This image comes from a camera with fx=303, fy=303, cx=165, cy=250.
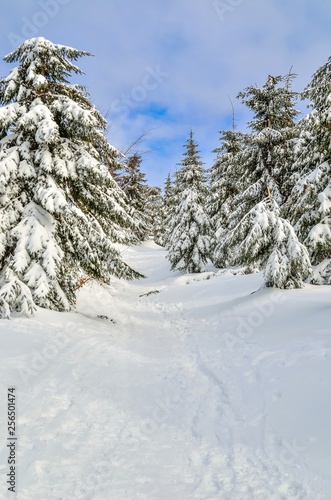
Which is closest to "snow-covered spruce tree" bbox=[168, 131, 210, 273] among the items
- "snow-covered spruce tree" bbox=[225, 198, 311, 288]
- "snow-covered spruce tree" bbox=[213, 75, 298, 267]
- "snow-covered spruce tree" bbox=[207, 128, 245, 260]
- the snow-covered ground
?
"snow-covered spruce tree" bbox=[207, 128, 245, 260]

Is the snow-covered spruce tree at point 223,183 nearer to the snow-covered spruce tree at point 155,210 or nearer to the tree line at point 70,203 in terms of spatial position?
the tree line at point 70,203

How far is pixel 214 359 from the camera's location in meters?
6.71

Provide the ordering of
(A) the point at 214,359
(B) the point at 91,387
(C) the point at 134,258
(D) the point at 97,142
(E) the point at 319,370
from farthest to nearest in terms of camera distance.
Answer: (C) the point at 134,258
(D) the point at 97,142
(A) the point at 214,359
(B) the point at 91,387
(E) the point at 319,370

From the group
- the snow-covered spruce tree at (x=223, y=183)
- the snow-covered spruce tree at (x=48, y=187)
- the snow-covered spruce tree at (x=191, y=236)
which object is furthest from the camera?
the snow-covered spruce tree at (x=223, y=183)

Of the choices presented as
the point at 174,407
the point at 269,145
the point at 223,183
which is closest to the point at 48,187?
the point at 174,407

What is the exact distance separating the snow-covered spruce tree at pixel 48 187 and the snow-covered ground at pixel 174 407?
3.72 ft

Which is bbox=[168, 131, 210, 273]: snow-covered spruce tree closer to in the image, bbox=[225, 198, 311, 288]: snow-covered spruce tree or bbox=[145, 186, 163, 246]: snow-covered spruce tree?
bbox=[225, 198, 311, 288]: snow-covered spruce tree

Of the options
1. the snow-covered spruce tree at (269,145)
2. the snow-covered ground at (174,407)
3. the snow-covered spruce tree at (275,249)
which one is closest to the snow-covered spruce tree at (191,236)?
the snow-covered spruce tree at (269,145)

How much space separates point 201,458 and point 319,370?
98.6 inches

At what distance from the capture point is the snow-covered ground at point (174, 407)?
3199 millimetres

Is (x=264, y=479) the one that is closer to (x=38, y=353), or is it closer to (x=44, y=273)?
(x=38, y=353)

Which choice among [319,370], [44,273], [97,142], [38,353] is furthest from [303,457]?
[97,142]

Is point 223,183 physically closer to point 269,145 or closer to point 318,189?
point 269,145

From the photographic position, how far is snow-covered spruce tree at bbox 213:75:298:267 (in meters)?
15.9
